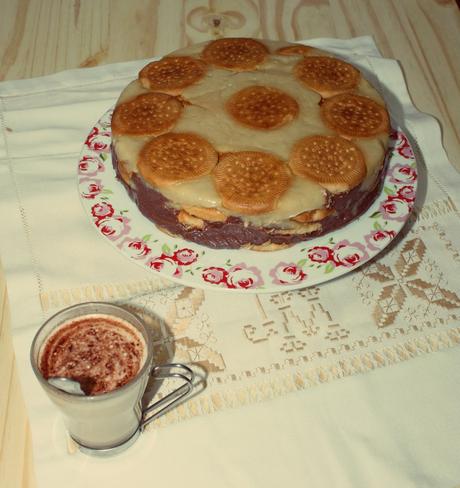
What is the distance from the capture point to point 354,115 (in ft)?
4.62

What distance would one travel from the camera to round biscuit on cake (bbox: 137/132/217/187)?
128 cm

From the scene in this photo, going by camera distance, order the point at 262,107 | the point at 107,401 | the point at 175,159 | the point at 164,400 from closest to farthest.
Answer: the point at 107,401 < the point at 164,400 < the point at 175,159 < the point at 262,107

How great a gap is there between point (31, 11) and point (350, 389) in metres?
1.51

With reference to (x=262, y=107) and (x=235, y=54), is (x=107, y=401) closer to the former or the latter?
(x=262, y=107)

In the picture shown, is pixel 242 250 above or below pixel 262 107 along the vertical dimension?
below

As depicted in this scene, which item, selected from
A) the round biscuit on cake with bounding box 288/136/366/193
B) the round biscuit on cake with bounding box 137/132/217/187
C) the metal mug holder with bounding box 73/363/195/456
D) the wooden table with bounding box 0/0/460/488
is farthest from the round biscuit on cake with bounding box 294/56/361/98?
the metal mug holder with bounding box 73/363/195/456

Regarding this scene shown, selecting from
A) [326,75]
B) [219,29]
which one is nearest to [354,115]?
[326,75]

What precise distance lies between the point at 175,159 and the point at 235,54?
0.37 metres

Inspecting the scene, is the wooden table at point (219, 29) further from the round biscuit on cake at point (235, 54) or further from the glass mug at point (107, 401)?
the glass mug at point (107, 401)

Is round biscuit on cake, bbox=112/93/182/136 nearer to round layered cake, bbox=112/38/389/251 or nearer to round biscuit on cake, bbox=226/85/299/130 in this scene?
round layered cake, bbox=112/38/389/251

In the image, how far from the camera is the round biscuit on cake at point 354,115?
1382mm

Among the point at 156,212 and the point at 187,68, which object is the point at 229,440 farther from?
the point at 187,68

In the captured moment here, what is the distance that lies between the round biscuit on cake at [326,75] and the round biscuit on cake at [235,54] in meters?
0.09

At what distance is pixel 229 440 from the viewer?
1.18 m
